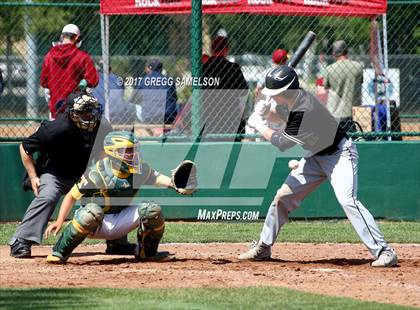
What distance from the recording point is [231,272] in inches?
297

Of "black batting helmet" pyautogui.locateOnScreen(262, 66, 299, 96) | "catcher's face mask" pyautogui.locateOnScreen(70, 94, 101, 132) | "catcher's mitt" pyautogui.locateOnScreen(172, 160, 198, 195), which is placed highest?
"black batting helmet" pyautogui.locateOnScreen(262, 66, 299, 96)

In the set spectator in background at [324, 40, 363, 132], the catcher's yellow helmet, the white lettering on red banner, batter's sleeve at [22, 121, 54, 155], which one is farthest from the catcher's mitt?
spectator in background at [324, 40, 363, 132]

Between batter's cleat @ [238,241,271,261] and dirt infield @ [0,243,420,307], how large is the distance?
9 cm

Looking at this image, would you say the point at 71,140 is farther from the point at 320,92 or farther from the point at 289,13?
the point at 320,92

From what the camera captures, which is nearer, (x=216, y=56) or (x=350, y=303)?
(x=350, y=303)

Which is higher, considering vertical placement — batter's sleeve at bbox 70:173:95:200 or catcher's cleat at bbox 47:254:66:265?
batter's sleeve at bbox 70:173:95:200

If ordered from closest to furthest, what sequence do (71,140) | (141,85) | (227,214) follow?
(71,140) < (227,214) < (141,85)

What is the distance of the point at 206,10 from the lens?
1162 centimetres

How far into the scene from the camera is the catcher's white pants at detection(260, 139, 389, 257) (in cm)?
779

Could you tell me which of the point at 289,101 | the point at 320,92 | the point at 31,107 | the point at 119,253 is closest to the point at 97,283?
the point at 119,253

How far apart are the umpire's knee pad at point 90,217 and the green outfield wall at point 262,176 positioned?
3411 mm

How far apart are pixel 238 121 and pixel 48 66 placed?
2.44 metres

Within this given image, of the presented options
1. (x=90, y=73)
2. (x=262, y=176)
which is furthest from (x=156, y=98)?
→ (x=262, y=176)

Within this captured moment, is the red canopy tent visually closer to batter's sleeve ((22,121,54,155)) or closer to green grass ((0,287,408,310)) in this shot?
batter's sleeve ((22,121,54,155))
